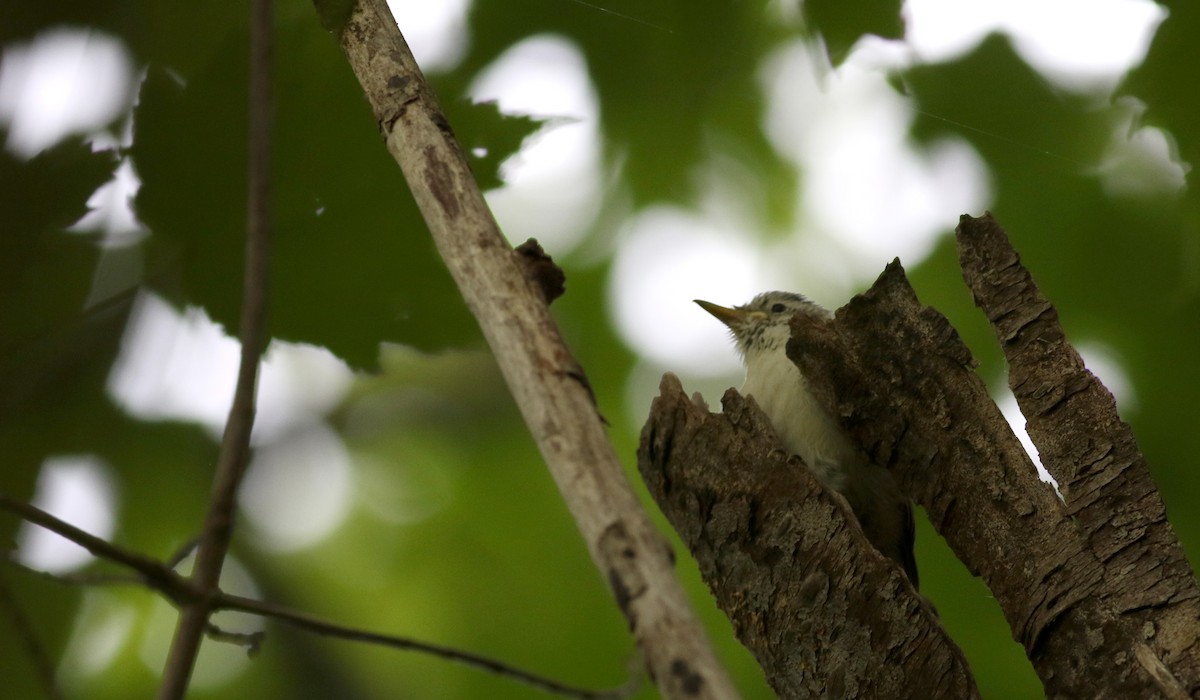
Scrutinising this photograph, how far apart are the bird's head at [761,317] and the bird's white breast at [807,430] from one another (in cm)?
41

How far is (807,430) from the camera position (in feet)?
6.12

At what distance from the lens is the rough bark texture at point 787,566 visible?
1.24m

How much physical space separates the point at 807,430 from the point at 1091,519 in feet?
2.20

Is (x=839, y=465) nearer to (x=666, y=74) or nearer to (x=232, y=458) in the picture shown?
(x=666, y=74)

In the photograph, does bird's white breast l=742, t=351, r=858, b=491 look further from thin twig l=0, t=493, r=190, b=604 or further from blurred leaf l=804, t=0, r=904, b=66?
thin twig l=0, t=493, r=190, b=604

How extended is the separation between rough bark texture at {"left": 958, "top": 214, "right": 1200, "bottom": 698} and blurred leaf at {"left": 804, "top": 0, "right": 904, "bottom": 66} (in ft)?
1.81

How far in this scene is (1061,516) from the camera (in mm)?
1243

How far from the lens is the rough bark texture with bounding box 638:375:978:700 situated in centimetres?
124

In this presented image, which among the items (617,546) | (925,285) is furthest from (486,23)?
(617,546)

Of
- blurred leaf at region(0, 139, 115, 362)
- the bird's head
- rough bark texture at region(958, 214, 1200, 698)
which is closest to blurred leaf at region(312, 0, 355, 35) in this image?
blurred leaf at region(0, 139, 115, 362)

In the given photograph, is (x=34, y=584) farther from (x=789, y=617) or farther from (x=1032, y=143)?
(x=1032, y=143)

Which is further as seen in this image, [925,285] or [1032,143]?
[925,285]

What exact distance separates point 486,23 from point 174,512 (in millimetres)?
1122

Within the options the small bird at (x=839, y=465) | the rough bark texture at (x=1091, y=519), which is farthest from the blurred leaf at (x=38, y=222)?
the rough bark texture at (x=1091, y=519)
